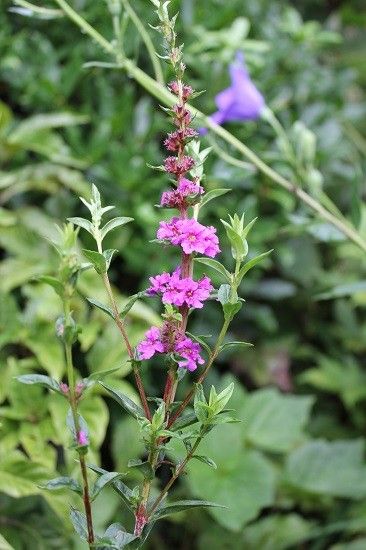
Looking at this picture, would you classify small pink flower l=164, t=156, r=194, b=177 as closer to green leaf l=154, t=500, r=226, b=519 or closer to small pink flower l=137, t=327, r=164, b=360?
small pink flower l=137, t=327, r=164, b=360

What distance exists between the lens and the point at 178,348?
2.55 feet

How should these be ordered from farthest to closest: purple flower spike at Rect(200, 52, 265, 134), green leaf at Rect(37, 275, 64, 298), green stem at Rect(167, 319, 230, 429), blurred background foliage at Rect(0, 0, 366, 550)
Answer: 1. purple flower spike at Rect(200, 52, 265, 134)
2. blurred background foliage at Rect(0, 0, 366, 550)
3. green stem at Rect(167, 319, 230, 429)
4. green leaf at Rect(37, 275, 64, 298)

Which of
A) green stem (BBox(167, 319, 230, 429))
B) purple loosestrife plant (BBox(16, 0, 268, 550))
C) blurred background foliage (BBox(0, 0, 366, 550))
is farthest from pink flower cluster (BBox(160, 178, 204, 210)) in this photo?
blurred background foliage (BBox(0, 0, 366, 550))

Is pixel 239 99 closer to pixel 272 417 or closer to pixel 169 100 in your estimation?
pixel 169 100

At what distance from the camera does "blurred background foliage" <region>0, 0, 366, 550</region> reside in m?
1.52

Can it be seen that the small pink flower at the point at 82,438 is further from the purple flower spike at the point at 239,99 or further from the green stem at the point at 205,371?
the purple flower spike at the point at 239,99

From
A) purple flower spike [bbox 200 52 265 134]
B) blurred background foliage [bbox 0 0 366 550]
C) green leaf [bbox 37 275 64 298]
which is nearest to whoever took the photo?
green leaf [bbox 37 275 64 298]

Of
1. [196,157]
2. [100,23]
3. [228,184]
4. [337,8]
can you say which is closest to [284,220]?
[228,184]

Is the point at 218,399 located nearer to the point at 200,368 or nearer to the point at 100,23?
the point at 200,368

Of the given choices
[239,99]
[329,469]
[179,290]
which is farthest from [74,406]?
[329,469]

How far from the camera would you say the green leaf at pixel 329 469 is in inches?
72.4

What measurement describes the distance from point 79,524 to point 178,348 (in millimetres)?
221

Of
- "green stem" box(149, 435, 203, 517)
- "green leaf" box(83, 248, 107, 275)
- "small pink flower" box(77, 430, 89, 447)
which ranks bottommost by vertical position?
"green stem" box(149, 435, 203, 517)

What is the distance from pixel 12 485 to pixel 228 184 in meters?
0.93
